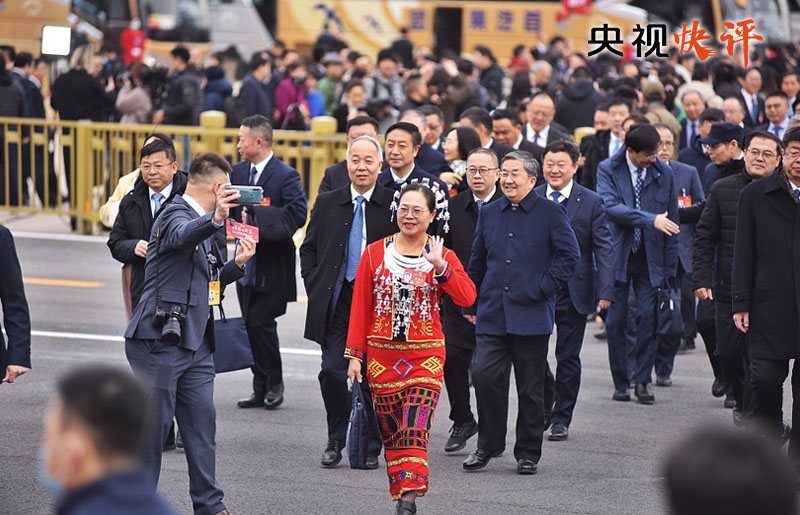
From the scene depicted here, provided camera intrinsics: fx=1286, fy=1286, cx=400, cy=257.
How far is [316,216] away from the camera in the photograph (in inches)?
333

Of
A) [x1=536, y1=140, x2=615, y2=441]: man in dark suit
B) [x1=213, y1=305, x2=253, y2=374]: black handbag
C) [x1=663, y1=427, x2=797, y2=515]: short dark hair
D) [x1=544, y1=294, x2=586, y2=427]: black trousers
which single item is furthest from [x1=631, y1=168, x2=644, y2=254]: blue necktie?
[x1=663, y1=427, x2=797, y2=515]: short dark hair

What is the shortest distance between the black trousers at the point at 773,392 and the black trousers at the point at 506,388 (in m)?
1.31

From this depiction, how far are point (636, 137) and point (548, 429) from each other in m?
2.51

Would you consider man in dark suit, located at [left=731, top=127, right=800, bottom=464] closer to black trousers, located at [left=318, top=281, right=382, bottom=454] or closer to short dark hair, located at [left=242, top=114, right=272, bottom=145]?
black trousers, located at [left=318, top=281, right=382, bottom=454]

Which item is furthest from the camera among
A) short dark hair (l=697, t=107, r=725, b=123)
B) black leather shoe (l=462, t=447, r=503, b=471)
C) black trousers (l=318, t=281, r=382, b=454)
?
short dark hair (l=697, t=107, r=725, b=123)

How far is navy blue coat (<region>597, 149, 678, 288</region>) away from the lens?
33.7 ft

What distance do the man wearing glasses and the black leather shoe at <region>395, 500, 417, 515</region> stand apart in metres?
3.04

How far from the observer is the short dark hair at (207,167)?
6727mm

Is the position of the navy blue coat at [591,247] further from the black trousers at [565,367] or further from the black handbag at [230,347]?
the black handbag at [230,347]

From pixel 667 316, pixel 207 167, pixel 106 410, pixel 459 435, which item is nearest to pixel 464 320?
pixel 459 435

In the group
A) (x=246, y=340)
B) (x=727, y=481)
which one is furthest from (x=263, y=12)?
(x=727, y=481)

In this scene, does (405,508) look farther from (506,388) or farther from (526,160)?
(526,160)

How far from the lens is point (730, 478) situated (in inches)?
104

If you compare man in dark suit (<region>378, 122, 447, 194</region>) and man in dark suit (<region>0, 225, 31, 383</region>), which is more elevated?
man in dark suit (<region>378, 122, 447, 194</region>)
